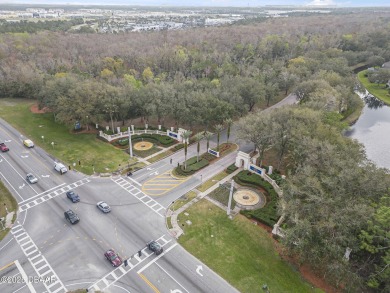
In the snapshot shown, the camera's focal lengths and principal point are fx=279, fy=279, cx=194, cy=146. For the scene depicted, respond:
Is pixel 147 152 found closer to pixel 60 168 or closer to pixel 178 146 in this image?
pixel 178 146

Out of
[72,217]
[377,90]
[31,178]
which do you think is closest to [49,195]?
[31,178]

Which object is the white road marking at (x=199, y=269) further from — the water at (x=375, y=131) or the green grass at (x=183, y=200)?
the water at (x=375, y=131)

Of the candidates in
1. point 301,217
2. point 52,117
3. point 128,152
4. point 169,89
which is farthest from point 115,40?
point 301,217

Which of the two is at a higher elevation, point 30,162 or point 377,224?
point 377,224

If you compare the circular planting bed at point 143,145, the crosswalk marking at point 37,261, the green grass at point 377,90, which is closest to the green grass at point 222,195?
the circular planting bed at point 143,145

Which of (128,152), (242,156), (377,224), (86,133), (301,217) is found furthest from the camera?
(86,133)

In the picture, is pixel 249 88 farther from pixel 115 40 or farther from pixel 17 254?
pixel 115 40

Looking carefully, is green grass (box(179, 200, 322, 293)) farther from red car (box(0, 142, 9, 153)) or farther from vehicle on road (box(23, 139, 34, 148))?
red car (box(0, 142, 9, 153))
